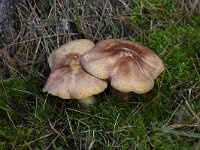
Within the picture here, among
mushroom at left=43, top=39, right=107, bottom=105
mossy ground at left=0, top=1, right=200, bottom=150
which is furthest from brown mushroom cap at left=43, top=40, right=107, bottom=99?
mossy ground at left=0, top=1, right=200, bottom=150

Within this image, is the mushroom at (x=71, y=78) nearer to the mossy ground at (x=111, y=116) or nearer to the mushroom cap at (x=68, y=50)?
the mushroom cap at (x=68, y=50)

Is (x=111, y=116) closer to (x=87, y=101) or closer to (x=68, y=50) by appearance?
(x=87, y=101)

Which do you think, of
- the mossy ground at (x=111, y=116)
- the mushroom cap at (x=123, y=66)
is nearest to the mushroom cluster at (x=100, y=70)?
the mushroom cap at (x=123, y=66)

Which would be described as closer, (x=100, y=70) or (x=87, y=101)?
(x=100, y=70)

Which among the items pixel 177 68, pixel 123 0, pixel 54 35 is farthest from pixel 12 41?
pixel 177 68

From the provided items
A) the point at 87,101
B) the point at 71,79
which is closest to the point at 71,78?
the point at 71,79

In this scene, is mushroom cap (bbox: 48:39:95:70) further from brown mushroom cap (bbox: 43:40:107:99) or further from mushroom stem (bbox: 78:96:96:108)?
mushroom stem (bbox: 78:96:96:108)
